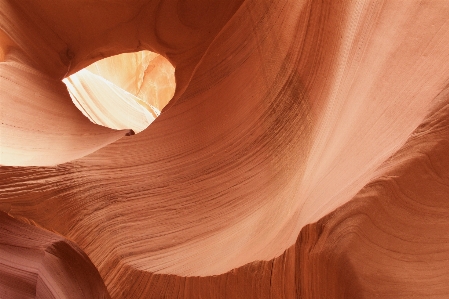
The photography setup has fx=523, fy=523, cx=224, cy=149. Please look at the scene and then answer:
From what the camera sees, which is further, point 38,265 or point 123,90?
point 123,90

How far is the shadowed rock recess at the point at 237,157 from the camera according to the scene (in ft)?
3.89

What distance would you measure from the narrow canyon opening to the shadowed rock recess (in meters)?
0.58

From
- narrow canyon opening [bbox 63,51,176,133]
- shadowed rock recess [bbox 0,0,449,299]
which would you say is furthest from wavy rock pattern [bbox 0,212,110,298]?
narrow canyon opening [bbox 63,51,176,133]

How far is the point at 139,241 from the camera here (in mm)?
1549

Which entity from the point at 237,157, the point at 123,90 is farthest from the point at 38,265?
the point at 123,90

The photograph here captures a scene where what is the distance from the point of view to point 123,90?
12.2 feet

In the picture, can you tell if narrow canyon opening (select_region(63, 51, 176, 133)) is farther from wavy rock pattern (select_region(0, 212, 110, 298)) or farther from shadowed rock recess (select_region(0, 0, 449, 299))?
wavy rock pattern (select_region(0, 212, 110, 298))

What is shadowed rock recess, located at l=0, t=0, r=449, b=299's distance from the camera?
1186 millimetres

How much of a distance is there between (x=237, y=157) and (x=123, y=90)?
7.29 ft

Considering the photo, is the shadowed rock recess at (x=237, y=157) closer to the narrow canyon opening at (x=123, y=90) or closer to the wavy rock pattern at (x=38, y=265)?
the wavy rock pattern at (x=38, y=265)

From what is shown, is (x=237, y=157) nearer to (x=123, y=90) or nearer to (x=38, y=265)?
(x=38, y=265)

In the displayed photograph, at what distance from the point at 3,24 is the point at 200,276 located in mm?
1290

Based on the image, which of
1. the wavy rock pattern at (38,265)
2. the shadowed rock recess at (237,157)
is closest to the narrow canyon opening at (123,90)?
the shadowed rock recess at (237,157)

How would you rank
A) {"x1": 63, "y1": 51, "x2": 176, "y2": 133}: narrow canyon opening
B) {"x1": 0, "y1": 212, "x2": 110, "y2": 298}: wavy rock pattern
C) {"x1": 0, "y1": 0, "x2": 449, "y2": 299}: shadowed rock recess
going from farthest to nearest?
{"x1": 63, "y1": 51, "x2": 176, "y2": 133}: narrow canyon opening < {"x1": 0, "y1": 212, "x2": 110, "y2": 298}: wavy rock pattern < {"x1": 0, "y1": 0, "x2": 449, "y2": 299}: shadowed rock recess
